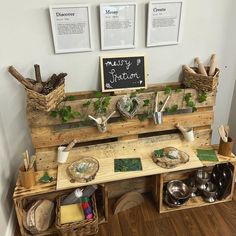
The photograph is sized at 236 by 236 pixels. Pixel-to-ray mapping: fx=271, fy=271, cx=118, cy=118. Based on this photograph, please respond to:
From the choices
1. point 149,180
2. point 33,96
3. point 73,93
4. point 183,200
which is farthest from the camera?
point 149,180

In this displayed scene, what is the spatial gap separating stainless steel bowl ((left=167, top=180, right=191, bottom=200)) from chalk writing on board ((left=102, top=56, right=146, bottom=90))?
777mm

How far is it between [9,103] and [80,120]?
455mm

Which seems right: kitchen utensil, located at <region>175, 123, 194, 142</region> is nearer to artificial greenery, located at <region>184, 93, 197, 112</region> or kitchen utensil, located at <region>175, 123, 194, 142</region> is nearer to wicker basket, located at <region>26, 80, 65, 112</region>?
artificial greenery, located at <region>184, 93, 197, 112</region>

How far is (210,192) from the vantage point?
195cm

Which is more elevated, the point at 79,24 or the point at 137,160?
the point at 79,24

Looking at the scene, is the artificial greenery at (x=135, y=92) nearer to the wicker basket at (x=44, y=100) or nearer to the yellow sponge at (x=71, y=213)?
the wicker basket at (x=44, y=100)

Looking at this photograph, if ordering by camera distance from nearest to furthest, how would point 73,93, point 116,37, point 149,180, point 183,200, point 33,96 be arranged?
point 33,96, point 116,37, point 73,93, point 183,200, point 149,180

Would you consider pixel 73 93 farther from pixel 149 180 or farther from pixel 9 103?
pixel 149 180

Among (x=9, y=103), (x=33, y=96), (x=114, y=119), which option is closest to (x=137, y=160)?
(x=114, y=119)

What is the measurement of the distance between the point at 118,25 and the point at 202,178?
1.23 m

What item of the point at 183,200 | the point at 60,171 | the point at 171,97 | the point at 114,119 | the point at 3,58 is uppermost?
the point at 3,58

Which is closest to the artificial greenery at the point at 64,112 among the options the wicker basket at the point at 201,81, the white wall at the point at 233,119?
the wicker basket at the point at 201,81

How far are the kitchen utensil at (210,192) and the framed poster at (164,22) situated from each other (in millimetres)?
1063

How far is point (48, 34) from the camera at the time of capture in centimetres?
158
